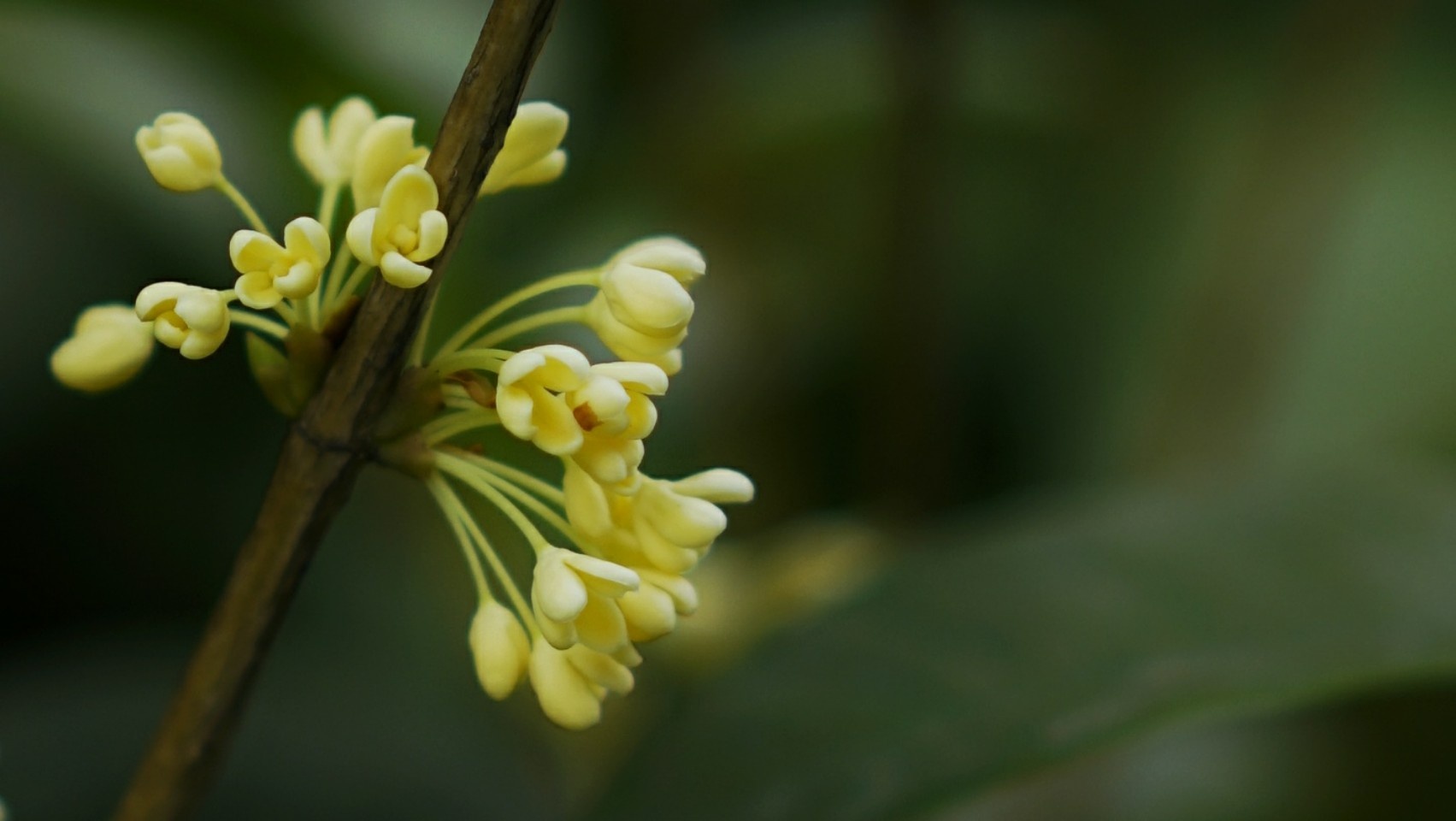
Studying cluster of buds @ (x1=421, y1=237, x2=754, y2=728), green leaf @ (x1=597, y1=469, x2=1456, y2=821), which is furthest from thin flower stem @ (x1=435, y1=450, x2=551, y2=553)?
green leaf @ (x1=597, y1=469, x2=1456, y2=821)

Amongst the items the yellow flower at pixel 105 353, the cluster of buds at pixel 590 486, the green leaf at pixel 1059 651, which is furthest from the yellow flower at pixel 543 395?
the green leaf at pixel 1059 651

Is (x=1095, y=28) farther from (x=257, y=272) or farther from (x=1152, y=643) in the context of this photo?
(x=257, y=272)

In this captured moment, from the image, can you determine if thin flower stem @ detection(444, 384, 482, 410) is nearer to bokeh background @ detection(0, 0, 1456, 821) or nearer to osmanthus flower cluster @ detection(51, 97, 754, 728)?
osmanthus flower cluster @ detection(51, 97, 754, 728)

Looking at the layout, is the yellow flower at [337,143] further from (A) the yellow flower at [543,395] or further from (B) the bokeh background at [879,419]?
(B) the bokeh background at [879,419]

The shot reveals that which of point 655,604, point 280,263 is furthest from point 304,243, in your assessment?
point 655,604

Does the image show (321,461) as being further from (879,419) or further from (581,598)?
(879,419)
